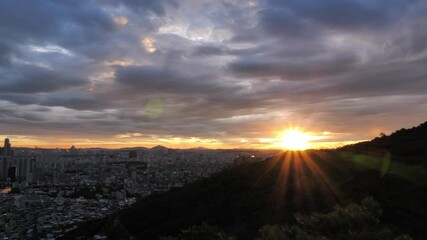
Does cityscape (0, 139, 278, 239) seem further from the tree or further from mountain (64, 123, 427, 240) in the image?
the tree

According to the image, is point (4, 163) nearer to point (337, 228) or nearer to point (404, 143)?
point (404, 143)

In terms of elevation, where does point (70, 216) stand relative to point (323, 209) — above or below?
below

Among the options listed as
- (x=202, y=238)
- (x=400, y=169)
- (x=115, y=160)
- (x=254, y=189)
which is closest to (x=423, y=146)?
(x=400, y=169)

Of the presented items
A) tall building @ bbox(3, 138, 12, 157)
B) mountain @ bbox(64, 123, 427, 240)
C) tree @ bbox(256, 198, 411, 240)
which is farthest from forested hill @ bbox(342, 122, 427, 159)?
tall building @ bbox(3, 138, 12, 157)

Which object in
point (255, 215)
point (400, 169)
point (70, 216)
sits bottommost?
point (70, 216)

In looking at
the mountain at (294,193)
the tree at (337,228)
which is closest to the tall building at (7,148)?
the mountain at (294,193)

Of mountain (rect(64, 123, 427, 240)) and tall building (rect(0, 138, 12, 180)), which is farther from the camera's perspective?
tall building (rect(0, 138, 12, 180))

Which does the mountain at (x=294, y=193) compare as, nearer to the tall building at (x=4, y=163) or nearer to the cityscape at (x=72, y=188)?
the cityscape at (x=72, y=188)

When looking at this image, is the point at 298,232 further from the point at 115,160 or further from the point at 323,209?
the point at 115,160
